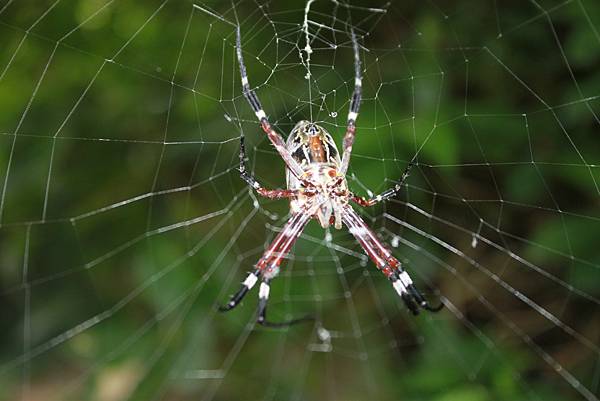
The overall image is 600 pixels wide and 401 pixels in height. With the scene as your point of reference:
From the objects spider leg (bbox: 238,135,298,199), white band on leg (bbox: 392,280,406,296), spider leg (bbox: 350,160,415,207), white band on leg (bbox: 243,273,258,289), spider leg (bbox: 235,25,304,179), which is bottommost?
white band on leg (bbox: 392,280,406,296)

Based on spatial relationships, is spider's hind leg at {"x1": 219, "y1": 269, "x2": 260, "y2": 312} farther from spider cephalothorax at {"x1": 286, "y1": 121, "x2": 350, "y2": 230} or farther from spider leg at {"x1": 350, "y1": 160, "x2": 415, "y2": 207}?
spider leg at {"x1": 350, "y1": 160, "x2": 415, "y2": 207}

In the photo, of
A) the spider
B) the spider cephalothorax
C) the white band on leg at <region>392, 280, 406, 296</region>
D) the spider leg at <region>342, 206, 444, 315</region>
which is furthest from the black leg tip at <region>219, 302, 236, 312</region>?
the white band on leg at <region>392, 280, 406, 296</region>

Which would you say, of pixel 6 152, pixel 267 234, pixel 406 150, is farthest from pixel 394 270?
pixel 6 152

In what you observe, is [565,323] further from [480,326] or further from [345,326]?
[345,326]

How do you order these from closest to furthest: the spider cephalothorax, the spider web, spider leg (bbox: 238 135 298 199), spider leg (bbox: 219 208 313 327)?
spider leg (bbox: 238 135 298 199) < the spider cephalothorax < the spider web < spider leg (bbox: 219 208 313 327)

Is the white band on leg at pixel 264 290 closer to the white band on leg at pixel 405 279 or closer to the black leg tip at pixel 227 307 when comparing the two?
the black leg tip at pixel 227 307

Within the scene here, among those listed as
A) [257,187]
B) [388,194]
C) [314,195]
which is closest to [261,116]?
[257,187]

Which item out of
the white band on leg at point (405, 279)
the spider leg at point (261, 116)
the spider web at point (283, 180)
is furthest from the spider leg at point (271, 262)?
the white band on leg at point (405, 279)
